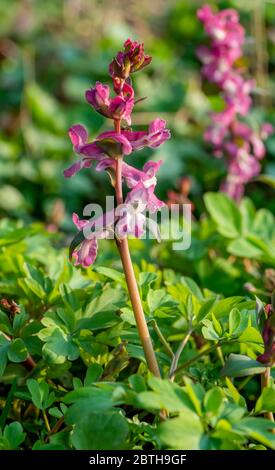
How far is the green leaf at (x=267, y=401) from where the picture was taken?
4.30ft

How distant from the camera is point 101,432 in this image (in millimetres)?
1289

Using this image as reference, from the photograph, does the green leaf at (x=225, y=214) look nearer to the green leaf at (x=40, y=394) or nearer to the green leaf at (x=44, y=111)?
the green leaf at (x=40, y=394)

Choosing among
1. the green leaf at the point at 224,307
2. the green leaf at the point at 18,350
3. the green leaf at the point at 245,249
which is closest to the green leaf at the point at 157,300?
the green leaf at the point at 224,307

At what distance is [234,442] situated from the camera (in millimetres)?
1238

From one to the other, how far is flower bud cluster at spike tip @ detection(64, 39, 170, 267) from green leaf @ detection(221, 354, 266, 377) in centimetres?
33

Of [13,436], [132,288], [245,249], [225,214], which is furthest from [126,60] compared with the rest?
[225,214]

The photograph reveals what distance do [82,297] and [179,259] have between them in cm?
62

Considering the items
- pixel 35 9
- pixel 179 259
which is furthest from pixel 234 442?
pixel 35 9

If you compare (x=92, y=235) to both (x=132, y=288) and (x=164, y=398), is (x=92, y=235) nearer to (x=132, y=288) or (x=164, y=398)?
(x=132, y=288)

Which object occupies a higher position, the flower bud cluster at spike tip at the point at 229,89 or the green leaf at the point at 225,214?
the flower bud cluster at spike tip at the point at 229,89

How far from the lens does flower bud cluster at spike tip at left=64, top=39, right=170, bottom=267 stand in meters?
1.36

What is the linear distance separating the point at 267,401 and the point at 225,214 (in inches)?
46.7

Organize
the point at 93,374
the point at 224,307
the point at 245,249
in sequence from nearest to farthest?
the point at 93,374, the point at 224,307, the point at 245,249

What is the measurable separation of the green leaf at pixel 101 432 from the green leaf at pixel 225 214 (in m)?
1.12
